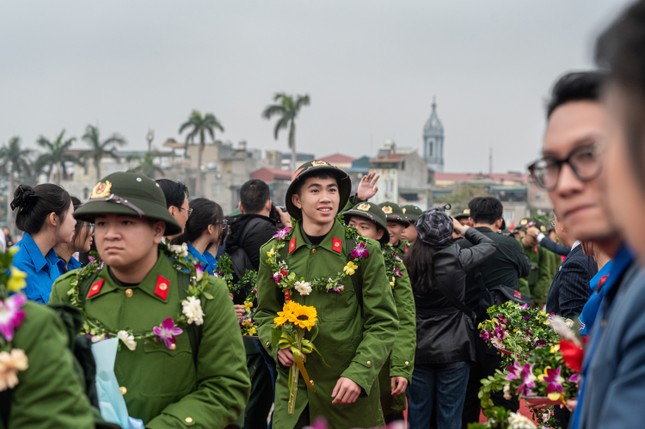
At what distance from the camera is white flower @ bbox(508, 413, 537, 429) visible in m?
3.01

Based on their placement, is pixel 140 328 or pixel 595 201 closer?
pixel 595 201

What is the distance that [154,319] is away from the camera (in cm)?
397

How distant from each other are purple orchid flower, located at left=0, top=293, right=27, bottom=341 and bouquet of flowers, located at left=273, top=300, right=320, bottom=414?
3.12 metres

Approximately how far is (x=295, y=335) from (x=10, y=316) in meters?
3.27

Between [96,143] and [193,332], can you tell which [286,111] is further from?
[193,332]

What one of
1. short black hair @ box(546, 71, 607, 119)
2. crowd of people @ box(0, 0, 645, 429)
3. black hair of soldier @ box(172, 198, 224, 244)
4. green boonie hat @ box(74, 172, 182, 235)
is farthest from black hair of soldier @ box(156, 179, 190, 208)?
short black hair @ box(546, 71, 607, 119)

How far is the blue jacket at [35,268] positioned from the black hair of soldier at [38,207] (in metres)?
0.08

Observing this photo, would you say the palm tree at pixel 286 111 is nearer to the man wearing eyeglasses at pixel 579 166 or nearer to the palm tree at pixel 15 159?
the palm tree at pixel 15 159

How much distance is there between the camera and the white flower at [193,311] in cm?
392

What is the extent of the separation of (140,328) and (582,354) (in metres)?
1.97

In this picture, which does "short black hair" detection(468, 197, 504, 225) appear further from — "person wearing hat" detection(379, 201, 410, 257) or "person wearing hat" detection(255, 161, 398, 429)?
"person wearing hat" detection(255, 161, 398, 429)

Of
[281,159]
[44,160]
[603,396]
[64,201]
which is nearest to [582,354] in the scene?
[603,396]

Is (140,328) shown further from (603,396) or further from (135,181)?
(603,396)

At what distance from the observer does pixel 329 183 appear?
6.10 m
